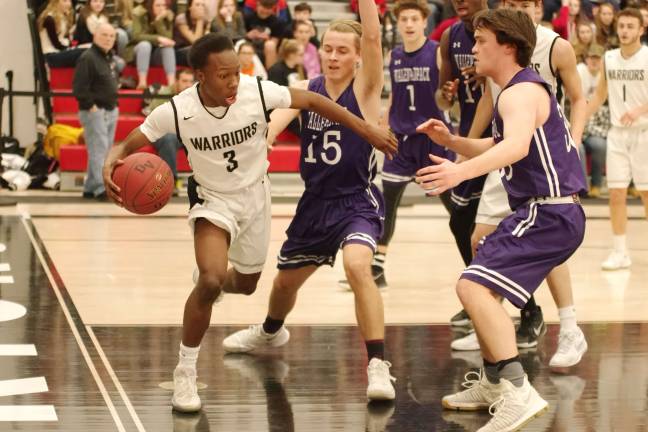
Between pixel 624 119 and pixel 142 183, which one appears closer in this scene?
pixel 142 183

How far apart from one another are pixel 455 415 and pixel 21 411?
5.82ft

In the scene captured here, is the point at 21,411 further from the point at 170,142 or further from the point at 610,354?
the point at 170,142

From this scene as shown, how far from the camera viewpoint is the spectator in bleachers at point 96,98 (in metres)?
12.1

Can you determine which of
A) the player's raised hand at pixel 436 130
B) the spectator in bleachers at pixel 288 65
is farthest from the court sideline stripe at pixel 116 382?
the spectator in bleachers at pixel 288 65

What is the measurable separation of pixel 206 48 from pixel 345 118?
647 mm

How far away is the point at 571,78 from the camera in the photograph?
6121mm

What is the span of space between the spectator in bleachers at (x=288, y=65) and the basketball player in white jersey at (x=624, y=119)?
468cm

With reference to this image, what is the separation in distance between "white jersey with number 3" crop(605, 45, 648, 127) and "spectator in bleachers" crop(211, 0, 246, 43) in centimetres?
545

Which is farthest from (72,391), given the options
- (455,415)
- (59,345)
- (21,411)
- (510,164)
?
(510,164)

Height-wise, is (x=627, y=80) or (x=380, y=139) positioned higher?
(x=380, y=139)

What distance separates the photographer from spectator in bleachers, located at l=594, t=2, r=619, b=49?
13.8 m

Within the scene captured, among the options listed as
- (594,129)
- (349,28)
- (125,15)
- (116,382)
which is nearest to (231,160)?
(349,28)

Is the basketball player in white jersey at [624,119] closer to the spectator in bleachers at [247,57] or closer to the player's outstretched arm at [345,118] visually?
the player's outstretched arm at [345,118]

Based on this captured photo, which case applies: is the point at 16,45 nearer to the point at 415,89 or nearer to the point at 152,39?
the point at 152,39
